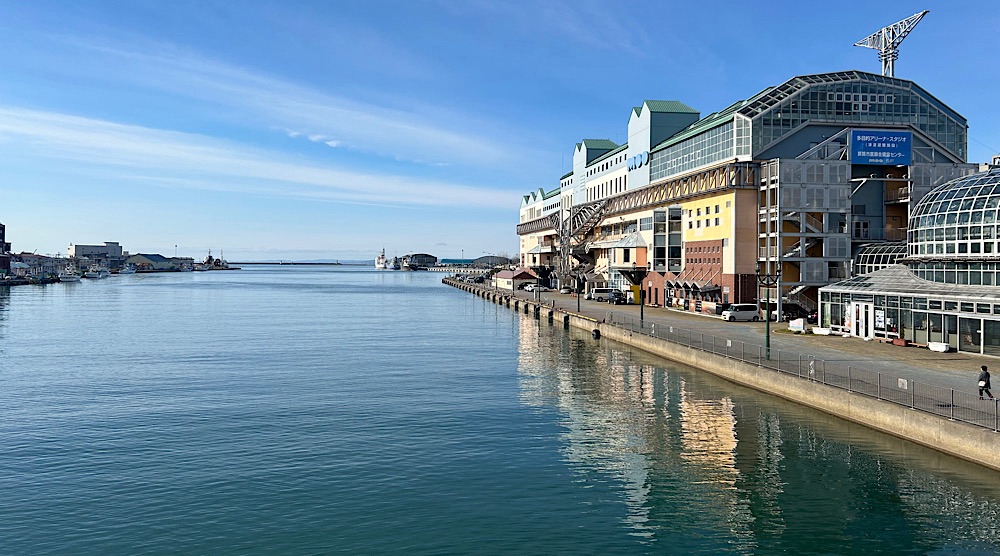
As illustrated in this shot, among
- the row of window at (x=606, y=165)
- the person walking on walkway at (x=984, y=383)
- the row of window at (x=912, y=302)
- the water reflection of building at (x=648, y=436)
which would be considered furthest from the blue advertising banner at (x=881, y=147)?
the person walking on walkway at (x=984, y=383)

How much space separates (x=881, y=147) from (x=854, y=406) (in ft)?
175

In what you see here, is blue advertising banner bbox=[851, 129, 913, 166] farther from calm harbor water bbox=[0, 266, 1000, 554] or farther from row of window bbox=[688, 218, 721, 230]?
calm harbor water bbox=[0, 266, 1000, 554]

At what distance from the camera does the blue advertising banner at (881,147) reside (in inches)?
3027

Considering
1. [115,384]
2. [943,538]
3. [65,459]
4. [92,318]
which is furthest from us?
[92,318]

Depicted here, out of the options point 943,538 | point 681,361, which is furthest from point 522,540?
point 681,361

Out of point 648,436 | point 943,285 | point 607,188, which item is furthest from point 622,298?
point 648,436

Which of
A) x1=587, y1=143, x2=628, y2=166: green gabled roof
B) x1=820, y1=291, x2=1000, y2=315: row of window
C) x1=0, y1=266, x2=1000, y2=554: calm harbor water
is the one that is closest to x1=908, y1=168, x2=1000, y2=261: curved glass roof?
x1=820, y1=291, x2=1000, y2=315: row of window

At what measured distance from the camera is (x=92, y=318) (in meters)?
103

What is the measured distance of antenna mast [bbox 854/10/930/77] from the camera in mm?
82000

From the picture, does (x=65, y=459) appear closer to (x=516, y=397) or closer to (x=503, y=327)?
(x=516, y=397)

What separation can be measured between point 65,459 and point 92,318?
3285 inches

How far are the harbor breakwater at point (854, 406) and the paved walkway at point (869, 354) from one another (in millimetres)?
4555

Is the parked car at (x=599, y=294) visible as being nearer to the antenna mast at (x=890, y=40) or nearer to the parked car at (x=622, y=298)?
the parked car at (x=622, y=298)

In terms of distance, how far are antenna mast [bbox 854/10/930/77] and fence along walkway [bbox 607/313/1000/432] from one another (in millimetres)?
49713
